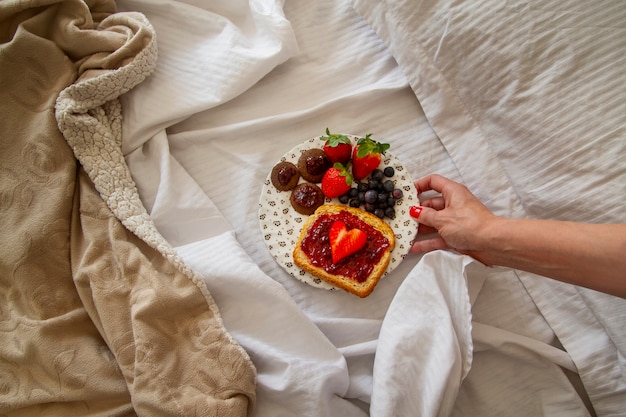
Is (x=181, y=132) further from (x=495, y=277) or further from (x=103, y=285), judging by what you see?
(x=495, y=277)

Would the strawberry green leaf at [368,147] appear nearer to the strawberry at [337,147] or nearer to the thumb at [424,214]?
the strawberry at [337,147]

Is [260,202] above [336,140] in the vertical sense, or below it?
below

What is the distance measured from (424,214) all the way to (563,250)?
0.36 metres

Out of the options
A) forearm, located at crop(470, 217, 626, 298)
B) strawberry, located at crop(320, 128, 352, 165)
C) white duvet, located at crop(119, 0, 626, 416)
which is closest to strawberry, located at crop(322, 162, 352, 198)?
strawberry, located at crop(320, 128, 352, 165)

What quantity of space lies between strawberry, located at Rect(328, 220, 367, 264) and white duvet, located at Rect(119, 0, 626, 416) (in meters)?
0.14

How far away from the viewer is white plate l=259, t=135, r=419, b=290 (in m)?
1.23

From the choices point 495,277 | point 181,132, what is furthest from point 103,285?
point 495,277

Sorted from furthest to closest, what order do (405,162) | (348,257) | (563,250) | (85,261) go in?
(405,162), (348,257), (85,261), (563,250)

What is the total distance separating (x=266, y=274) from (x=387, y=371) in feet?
1.34

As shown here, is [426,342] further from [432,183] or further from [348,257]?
[432,183]

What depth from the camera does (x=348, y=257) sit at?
1213 mm

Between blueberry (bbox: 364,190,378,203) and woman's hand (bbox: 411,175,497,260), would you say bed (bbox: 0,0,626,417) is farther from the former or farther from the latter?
blueberry (bbox: 364,190,378,203)

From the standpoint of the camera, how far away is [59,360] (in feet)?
3.37

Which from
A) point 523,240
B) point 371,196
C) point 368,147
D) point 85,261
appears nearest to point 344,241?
point 371,196
